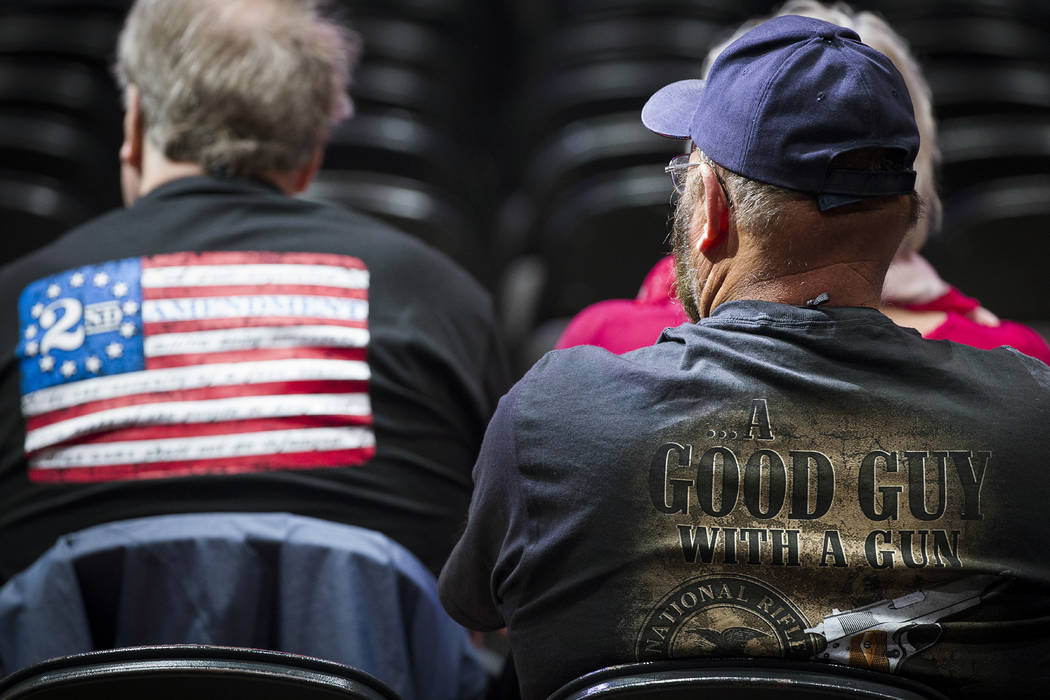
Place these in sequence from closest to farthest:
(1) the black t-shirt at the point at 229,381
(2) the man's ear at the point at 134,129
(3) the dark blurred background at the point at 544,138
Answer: (1) the black t-shirt at the point at 229,381, (2) the man's ear at the point at 134,129, (3) the dark blurred background at the point at 544,138

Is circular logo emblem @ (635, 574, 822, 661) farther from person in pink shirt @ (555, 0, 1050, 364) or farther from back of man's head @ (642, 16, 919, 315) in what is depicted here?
person in pink shirt @ (555, 0, 1050, 364)

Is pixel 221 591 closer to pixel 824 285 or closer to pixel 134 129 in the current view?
pixel 824 285

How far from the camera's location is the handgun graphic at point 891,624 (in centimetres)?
119

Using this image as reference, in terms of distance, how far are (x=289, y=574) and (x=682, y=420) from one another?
0.67 meters

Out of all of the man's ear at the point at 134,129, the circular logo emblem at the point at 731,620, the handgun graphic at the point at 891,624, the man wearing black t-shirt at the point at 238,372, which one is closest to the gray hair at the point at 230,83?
the man's ear at the point at 134,129

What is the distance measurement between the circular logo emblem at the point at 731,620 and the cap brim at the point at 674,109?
57 cm

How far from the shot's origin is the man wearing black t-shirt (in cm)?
174

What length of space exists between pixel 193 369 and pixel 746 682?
1.06 metres

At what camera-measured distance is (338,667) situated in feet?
3.94

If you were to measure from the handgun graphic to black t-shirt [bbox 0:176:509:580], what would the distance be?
0.78m

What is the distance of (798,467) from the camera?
120 cm

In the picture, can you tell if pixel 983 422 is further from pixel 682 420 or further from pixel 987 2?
pixel 987 2

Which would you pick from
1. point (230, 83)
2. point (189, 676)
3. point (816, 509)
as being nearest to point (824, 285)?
point (816, 509)

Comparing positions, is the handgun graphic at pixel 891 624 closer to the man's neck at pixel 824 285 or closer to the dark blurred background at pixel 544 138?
the man's neck at pixel 824 285
